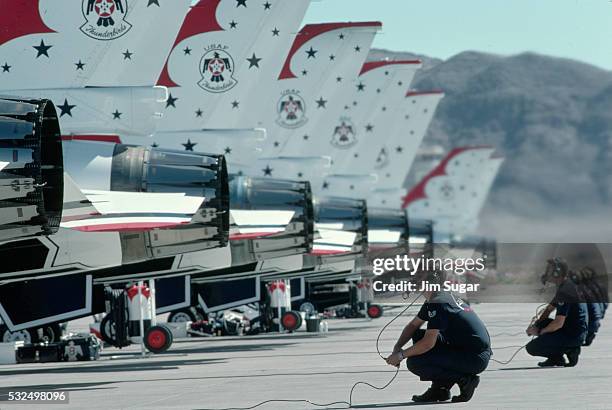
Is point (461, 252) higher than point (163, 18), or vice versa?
point (163, 18)

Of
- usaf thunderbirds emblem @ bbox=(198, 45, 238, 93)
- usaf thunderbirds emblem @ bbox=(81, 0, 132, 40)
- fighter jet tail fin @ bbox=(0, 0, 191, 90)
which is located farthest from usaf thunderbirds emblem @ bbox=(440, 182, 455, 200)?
usaf thunderbirds emblem @ bbox=(81, 0, 132, 40)

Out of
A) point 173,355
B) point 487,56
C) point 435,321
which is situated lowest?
point 173,355

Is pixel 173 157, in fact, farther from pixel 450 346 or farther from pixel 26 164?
pixel 450 346

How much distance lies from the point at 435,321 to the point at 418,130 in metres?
31.2

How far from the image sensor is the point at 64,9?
744 inches

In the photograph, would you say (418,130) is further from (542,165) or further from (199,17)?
(542,165)

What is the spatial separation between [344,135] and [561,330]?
21.9 meters

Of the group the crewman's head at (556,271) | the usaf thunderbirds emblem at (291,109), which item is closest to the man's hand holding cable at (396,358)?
the crewman's head at (556,271)

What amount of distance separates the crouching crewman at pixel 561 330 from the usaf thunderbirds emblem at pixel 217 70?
30.9ft

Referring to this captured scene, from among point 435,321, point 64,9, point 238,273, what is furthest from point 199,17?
point 435,321

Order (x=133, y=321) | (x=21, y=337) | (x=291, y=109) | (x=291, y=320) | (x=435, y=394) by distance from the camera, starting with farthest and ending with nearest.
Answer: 1. (x=291, y=109)
2. (x=291, y=320)
3. (x=133, y=321)
4. (x=21, y=337)
5. (x=435, y=394)

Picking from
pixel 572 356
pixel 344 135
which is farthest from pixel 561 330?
pixel 344 135

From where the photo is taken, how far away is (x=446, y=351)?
13.3 metres

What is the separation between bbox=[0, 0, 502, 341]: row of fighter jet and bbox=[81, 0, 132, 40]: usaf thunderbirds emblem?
2 centimetres
